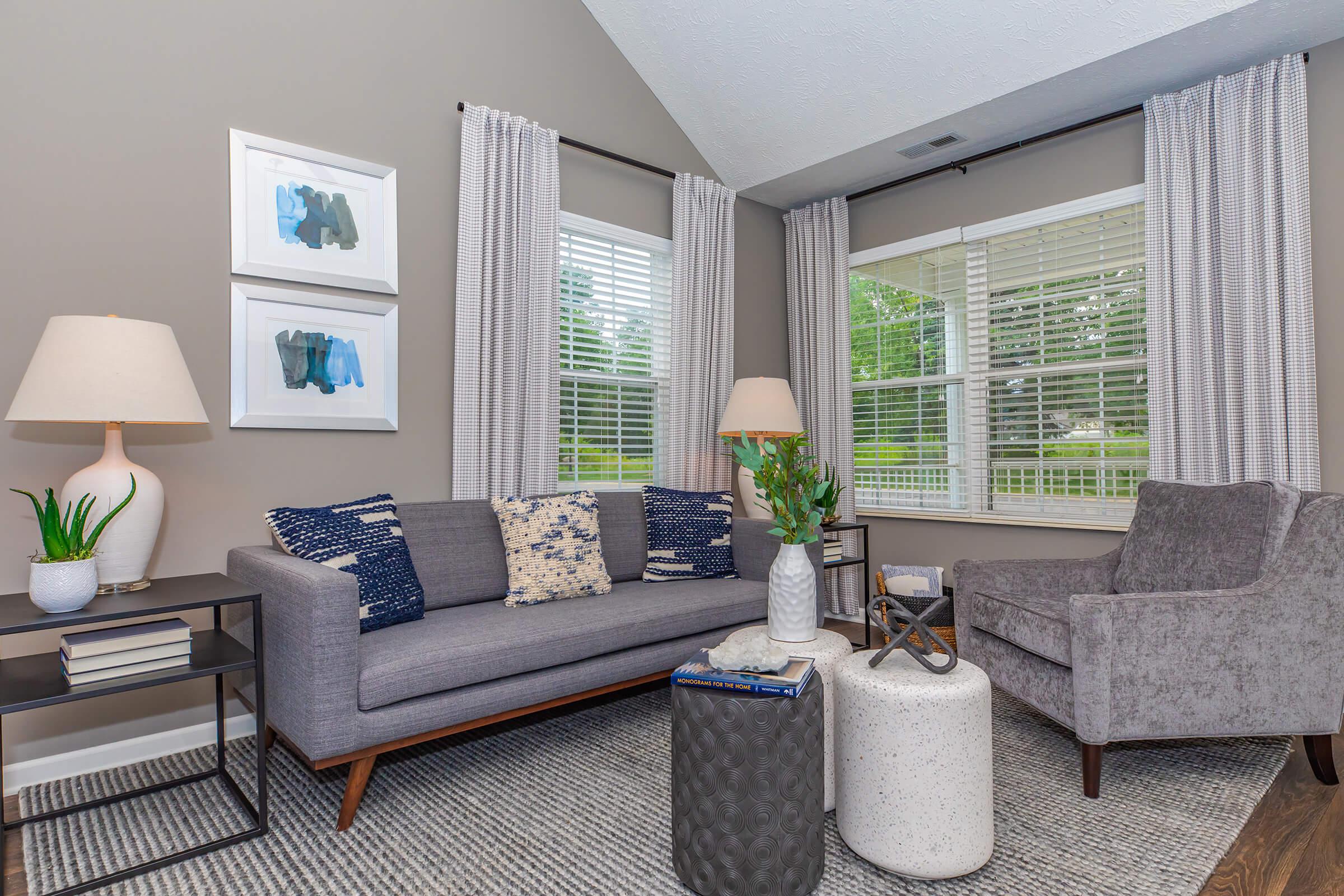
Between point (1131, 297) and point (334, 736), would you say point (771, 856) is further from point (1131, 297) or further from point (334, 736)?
point (1131, 297)

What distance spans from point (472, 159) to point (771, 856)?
2760mm

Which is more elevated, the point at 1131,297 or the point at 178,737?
the point at 1131,297

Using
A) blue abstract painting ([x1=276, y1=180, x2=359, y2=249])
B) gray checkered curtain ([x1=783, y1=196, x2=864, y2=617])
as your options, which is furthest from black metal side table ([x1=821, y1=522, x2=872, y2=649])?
blue abstract painting ([x1=276, y1=180, x2=359, y2=249])

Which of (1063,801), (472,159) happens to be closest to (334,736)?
(1063,801)

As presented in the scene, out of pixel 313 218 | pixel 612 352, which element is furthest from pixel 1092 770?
pixel 313 218

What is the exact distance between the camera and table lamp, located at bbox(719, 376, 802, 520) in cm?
355

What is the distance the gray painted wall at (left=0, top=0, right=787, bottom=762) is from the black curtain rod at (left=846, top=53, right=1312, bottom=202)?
2.01 meters

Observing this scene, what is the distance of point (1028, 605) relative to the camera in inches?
91.1

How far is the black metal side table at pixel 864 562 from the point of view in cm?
361

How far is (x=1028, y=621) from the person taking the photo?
7.43ft

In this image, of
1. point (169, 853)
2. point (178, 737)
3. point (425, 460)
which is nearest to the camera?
point (169, 853)

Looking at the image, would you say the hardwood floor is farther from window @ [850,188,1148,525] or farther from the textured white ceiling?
the textured white ceiling

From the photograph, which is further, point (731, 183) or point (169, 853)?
point (731, 183)

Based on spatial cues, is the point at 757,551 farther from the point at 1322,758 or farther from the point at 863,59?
the point at 863,59
